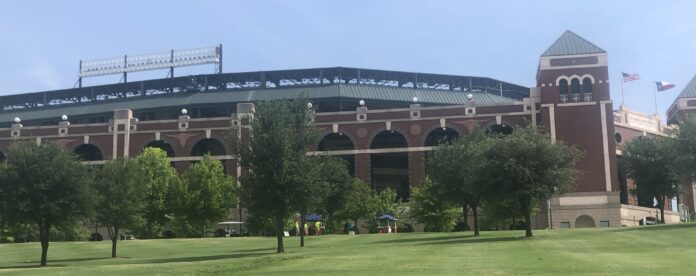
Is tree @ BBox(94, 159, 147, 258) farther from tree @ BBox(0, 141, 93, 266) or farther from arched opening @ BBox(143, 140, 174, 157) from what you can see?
arched opening @ BBox(143, 140, 174, 157)

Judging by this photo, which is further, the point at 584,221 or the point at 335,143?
the point at 335,143

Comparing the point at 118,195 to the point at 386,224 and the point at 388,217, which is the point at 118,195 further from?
the point at 386,224

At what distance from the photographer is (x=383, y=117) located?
3538 inches

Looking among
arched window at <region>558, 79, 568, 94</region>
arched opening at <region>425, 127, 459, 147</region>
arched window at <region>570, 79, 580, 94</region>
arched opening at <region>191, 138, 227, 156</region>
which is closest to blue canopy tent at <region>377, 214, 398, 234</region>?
arched opening at <region>425, 127, 459, 147</region>

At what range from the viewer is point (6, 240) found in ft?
239

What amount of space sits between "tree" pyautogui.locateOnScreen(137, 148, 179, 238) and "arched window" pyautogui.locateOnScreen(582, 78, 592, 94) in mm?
44953

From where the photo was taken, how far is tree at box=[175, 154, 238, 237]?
7206 centimetres

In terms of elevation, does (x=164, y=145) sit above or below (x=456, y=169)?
above

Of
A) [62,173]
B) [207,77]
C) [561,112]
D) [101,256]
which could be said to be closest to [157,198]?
[101,256]

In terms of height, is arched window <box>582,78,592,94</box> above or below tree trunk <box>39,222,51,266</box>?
above

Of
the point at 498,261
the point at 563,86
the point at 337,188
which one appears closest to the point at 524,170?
the point at 337,188

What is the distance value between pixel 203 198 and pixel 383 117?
2662 cm

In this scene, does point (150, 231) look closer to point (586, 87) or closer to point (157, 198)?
point (157, 198)

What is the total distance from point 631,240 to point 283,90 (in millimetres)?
69495
